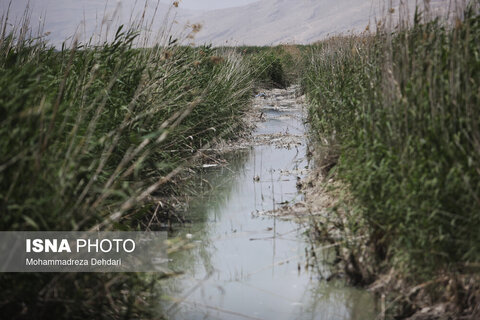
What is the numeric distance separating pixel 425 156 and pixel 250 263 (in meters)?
1.53

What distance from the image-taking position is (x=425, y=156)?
3.10 metres

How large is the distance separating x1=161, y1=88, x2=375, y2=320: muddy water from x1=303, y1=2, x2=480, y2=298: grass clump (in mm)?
497

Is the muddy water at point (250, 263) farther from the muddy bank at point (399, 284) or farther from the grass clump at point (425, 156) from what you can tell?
the grass clump at point (425, 156)

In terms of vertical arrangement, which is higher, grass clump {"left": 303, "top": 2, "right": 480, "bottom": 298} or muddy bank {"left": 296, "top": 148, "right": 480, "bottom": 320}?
grass clump {"left": 303, "top": 2, "right": 480, "bottom": 298}

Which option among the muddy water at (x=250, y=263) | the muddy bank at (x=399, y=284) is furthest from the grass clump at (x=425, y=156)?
the muddy water at (x=250, y=263)

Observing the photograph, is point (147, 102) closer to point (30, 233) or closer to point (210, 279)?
point (210, 279)

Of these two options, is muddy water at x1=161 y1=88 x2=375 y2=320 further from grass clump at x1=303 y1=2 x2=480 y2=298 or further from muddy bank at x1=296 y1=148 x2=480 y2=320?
grass clump at x1=303 y1=2 x2=480 y2=298

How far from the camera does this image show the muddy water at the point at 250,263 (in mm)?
3295

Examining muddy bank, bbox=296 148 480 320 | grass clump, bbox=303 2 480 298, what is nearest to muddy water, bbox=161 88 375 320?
muddy bank, bbox=296 148 480 320

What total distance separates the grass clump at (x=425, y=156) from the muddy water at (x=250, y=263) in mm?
497

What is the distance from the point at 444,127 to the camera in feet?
9.89

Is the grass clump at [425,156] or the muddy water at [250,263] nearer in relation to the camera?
the grass clump at [425,156]

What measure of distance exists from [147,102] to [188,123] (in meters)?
1.57

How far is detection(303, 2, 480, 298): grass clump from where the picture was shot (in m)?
2.85
